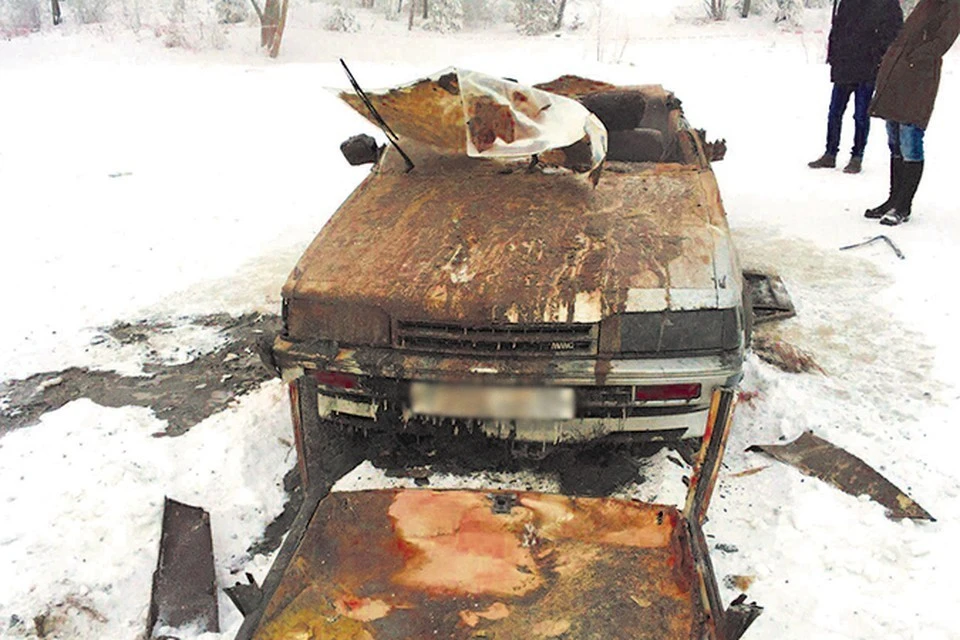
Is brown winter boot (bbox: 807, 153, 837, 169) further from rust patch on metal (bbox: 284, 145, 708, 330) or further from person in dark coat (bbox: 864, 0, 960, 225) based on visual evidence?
rust patch on metal (bbox: 284, 145, 708, 330)

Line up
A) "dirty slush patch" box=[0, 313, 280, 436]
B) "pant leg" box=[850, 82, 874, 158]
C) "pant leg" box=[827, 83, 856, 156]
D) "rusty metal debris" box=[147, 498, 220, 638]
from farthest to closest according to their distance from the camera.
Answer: "pant leg" box=[827, 83, 856, 156] → "pant leg" box=[850, 82, 874, 158] → "dirty slush patch" box=[0, 313, 280, 436] → "rusty metal debris" box=[147, 498, 220, 638]

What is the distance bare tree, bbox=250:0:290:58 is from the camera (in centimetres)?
1677

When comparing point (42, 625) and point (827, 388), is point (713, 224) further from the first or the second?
point (42, 625)

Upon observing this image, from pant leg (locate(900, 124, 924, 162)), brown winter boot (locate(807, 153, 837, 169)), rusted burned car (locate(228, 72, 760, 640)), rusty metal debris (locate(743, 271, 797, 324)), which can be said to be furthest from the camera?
brown winter boot (locate(807, 153, 837, 169))

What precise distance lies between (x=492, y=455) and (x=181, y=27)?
17.8 meters

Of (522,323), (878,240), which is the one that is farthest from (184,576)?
(878,240)

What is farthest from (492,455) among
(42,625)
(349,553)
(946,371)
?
(946,371)

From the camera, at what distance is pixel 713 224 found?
320 cm

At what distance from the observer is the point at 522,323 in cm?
270

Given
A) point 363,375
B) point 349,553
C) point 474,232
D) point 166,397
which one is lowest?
point 166,397

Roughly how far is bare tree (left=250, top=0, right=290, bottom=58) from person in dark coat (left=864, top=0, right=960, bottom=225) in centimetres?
1407

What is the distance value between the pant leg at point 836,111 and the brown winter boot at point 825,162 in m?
0.05

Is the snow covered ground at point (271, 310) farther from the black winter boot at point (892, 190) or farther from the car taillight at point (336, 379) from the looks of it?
the car taillight at point (336, 379)

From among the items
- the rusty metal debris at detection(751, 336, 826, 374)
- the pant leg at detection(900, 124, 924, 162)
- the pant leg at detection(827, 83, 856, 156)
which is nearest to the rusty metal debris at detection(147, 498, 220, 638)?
the rusty metal debris at detection(751, 336, 826, 374)
